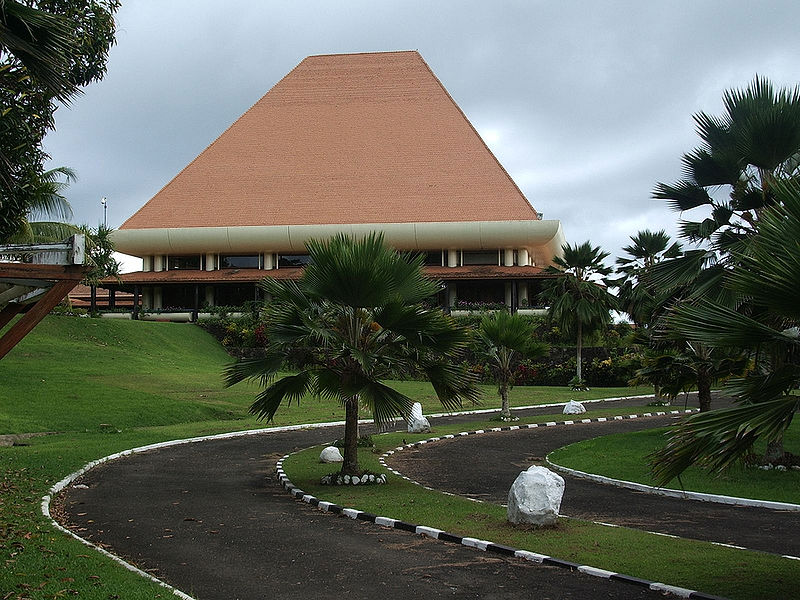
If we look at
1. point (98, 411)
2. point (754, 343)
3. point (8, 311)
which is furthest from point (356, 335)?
point (98, 411)

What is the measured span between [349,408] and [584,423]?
41.6 ft

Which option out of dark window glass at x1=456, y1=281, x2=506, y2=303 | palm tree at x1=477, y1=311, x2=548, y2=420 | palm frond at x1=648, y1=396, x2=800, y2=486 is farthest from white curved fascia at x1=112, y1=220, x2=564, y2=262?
palm frond at x1=648, y1=396, x2=800, y2=486

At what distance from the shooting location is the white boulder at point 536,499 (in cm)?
954

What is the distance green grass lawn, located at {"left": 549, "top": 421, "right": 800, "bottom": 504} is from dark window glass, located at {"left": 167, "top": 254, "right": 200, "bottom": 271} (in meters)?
40.5

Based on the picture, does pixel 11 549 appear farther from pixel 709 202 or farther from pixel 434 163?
pixel 434 163

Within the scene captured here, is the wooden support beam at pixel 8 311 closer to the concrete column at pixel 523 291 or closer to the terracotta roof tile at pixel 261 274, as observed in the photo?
the terracotta roof tile at pixel 261 274

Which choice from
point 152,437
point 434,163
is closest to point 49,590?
point 152,437

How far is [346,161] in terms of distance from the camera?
56.2m

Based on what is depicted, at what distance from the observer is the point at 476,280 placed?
163 feet

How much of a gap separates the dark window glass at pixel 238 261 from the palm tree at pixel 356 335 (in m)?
40.3

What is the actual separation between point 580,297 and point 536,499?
2920cm

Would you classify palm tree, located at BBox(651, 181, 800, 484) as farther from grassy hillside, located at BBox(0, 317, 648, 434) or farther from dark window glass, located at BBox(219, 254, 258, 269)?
dark window glass, located at BBox(219, 254, 258, 269)

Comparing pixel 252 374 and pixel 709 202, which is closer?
pixel 252 374

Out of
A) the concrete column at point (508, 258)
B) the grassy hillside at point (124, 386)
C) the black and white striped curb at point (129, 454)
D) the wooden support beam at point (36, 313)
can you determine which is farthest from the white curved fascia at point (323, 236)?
the wooden support beam at point (36, 313)
